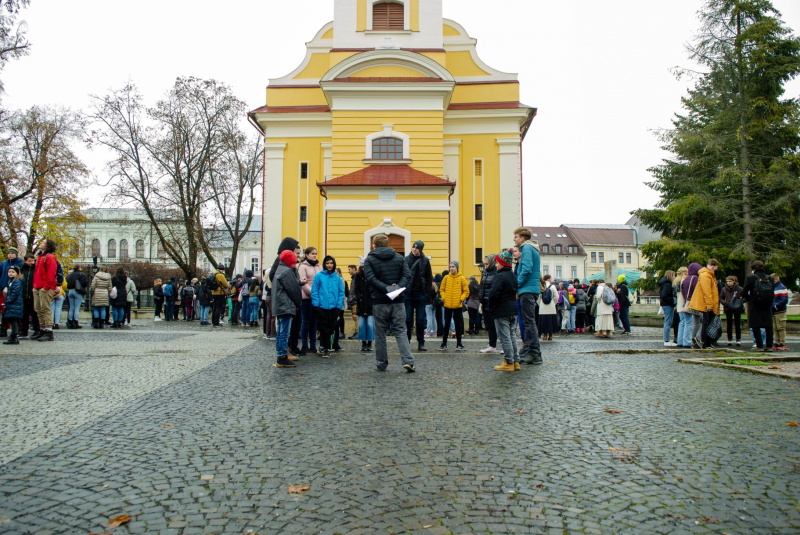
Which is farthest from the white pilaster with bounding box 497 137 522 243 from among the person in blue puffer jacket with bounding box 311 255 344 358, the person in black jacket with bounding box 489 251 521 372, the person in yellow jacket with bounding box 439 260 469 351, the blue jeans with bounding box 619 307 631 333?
the person in black jacket with bounding box 489 251 521 372

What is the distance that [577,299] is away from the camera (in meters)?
18.7

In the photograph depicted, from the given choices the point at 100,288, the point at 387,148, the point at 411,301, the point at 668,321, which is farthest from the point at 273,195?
the point at 668,321

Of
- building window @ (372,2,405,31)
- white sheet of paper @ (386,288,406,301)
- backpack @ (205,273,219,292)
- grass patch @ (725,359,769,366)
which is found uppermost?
building window @ (372,2,405,31)

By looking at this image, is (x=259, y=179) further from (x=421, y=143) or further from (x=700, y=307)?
(x=700, y=307)

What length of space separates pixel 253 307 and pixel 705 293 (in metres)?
13.7

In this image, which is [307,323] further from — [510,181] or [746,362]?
[510,181]

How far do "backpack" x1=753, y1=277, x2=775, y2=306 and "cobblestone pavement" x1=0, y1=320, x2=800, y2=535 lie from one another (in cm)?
531

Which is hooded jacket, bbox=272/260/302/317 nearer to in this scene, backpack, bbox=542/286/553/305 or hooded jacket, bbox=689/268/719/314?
backpack, bbox=542/286/553/305

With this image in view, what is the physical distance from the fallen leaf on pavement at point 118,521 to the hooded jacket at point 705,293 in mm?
11478

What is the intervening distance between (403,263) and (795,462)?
545 centimetres

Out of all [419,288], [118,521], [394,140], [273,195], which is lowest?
[118,521]

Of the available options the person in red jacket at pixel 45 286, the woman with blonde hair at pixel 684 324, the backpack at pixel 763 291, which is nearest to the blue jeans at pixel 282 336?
the person in red jacket at pixel 45 286

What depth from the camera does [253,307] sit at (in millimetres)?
19859

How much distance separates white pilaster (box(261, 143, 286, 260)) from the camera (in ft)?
94.6
